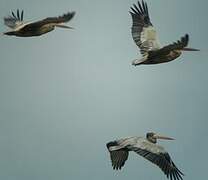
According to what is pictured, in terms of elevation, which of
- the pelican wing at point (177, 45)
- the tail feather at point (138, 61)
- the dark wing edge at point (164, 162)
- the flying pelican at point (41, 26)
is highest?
the flying pelican at point (41, 26)

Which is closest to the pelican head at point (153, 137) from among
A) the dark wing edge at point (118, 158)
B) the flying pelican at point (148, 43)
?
the dark wing edge at point (118, 158)

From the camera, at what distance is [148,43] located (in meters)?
32.9

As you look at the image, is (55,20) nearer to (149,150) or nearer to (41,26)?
(41,26)

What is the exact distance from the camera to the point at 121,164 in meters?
32.0

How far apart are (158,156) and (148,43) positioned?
155 inches

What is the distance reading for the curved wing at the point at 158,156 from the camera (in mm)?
30875

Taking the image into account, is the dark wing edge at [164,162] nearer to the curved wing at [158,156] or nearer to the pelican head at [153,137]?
the curved wing at [158,156]

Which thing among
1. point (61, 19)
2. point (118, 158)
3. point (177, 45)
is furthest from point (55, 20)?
point (118, 158)

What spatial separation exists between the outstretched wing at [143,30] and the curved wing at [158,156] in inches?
112

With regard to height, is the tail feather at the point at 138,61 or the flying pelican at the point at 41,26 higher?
the flying pelican at the point at 41,26

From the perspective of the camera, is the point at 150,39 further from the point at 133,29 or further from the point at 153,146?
the point at 153,146

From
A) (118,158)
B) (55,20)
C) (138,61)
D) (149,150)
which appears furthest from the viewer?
(118,158)

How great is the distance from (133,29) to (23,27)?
20.2 ft

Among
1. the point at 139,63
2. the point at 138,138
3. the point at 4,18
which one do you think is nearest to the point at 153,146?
the point at 138,138
